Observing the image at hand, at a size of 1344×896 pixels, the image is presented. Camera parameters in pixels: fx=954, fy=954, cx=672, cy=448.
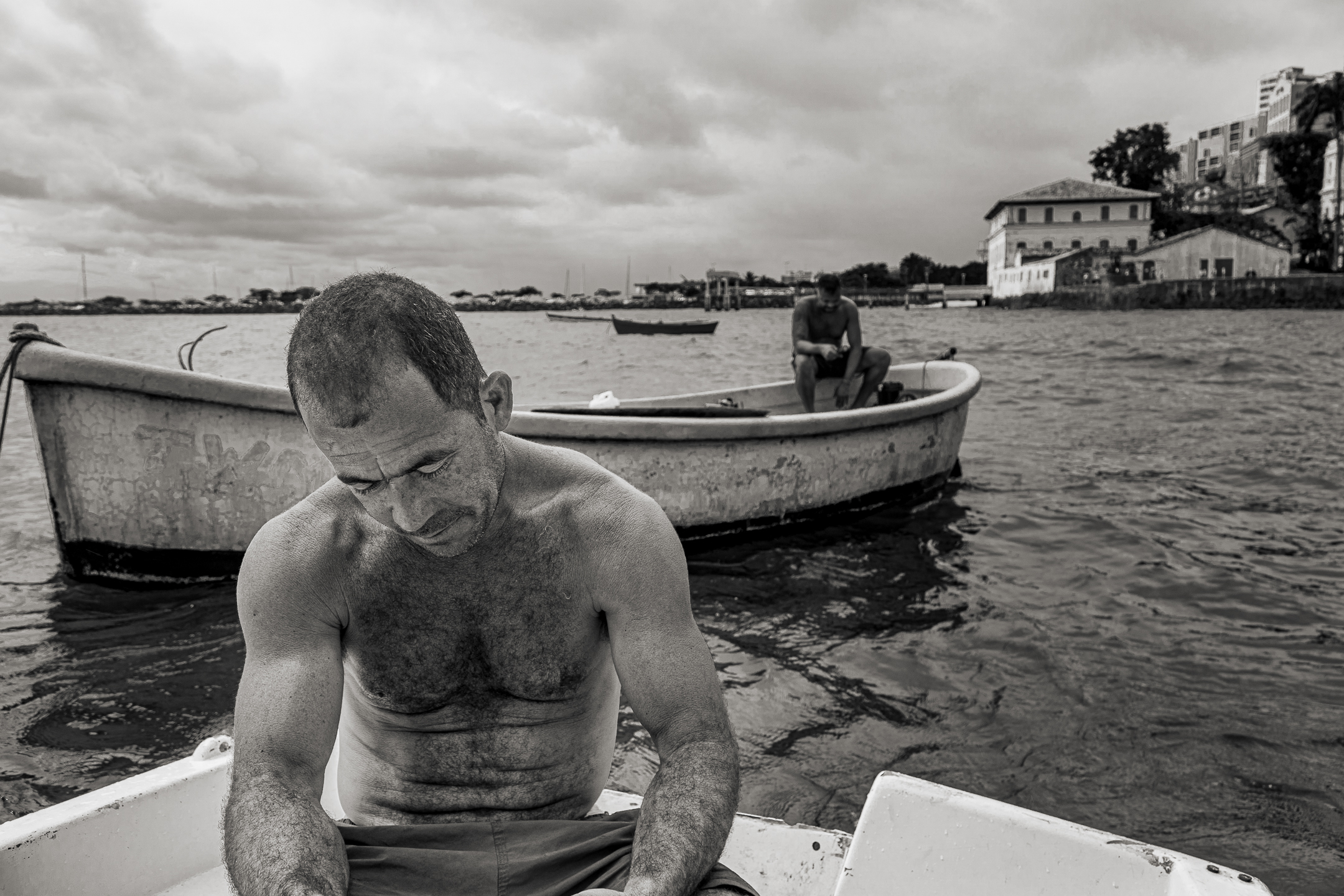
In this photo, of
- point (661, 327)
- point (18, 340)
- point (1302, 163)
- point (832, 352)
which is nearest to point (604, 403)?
point (832, 352)

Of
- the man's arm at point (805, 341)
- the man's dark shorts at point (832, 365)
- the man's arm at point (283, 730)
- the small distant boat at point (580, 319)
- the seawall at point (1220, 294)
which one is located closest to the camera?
the man's arm at point (283, 730)

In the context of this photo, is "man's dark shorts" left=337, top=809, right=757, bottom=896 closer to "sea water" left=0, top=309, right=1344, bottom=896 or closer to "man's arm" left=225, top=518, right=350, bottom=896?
"man's arm" left=225, top=518, right=350, bottom=896

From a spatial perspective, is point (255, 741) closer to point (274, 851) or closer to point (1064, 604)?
point (274, 851)

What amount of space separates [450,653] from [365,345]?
2.03ft

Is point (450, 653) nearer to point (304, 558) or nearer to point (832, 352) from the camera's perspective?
point (304, 558)

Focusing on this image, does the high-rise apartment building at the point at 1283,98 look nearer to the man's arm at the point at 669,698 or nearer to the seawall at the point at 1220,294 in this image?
the seawall at the point at 1220,294

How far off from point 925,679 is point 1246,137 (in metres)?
177

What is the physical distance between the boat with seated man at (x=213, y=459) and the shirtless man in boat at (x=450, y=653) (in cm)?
363

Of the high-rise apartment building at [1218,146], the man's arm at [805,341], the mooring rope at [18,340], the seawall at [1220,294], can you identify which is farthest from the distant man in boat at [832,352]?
the high-rise apartment building at [1218,146]

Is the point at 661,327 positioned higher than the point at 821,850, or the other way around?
the point at 661,327

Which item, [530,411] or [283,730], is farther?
[530,411]

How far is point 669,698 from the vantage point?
1.67 meters

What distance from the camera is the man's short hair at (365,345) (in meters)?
1.54

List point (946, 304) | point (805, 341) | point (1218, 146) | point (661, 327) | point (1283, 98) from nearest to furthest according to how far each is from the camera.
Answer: point (805, 341) < point (661, 327) < point (946, 304) < point (1283, 98) < point (1218, 146)
